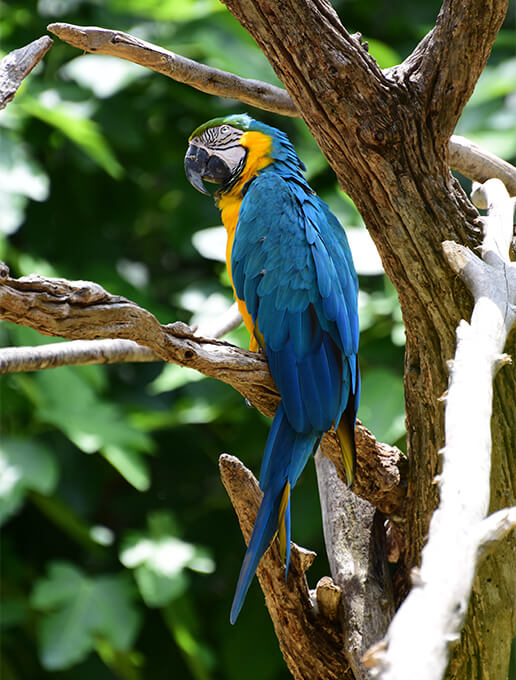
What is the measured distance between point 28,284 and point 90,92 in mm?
1302

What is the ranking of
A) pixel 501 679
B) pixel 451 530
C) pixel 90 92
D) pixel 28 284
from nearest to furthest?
pixel 451 530 → pixel 28 284 → pixel 501 679 → pixel 90 92

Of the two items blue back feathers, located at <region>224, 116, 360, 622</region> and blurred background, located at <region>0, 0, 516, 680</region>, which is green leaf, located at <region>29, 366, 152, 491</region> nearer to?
blurred background, located at <region>0, 0, 516, 680</region>

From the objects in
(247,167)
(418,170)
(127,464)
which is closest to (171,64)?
(247,167)

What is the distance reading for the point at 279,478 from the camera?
936mm

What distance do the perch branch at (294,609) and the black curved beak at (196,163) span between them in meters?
0.56

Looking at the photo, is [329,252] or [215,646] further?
[215,646]

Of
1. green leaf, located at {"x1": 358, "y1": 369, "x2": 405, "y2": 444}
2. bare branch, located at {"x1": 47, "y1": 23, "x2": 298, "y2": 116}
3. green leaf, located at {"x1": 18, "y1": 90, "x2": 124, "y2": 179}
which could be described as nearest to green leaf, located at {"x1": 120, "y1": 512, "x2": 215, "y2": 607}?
green leaf, located at {"x1": 358, "y1": 369, "x2": 405, "y2": 444}

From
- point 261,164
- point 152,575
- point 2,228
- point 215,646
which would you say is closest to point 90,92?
point 2,228

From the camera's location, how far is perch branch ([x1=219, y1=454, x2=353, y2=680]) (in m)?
0.97

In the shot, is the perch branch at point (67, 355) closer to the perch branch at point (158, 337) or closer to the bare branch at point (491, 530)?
the perch branch at point (158, 337)

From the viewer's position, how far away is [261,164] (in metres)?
1.23

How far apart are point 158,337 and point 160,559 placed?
105 cm

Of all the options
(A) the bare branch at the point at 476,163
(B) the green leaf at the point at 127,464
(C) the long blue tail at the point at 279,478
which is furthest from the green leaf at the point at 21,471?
(A) the bare branch at the point at 476,163

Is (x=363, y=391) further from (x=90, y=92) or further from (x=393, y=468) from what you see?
(x=90, y=92)
